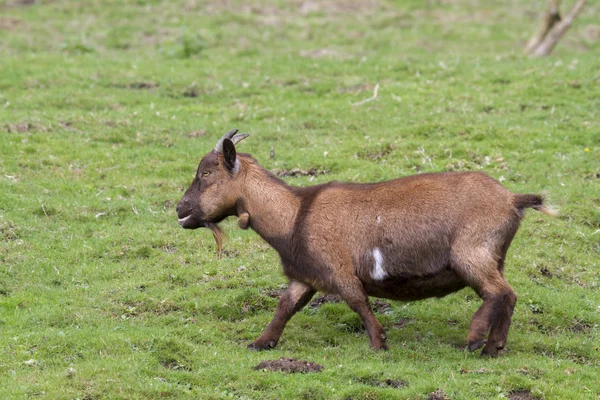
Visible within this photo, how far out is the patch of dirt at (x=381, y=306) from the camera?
11023 mm

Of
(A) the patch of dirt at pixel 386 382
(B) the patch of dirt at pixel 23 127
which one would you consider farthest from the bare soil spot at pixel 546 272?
(B) the patch of dirt at pixel 23 127

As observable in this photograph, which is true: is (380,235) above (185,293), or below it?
above

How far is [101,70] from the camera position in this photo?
68.3 ft

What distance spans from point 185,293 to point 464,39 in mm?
19008

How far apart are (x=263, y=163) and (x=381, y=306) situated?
17.4 ft

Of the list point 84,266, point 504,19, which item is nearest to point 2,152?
point 84,266

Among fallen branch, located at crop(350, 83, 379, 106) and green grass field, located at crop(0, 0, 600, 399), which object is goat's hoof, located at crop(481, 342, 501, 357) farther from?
fallen branch, located at crop(350, 83, 379, 106)

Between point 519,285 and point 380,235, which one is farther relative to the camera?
point 519,285

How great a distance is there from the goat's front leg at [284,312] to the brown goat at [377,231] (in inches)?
0.4

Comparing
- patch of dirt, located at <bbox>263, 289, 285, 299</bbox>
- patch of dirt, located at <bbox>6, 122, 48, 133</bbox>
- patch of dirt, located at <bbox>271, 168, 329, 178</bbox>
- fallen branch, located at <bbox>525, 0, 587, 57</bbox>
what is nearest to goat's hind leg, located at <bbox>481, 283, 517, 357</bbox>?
patch of dirt, located at <bbox>263, 289, 285, 299</bbox>

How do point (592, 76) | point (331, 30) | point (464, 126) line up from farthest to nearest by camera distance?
point (331, 30)
point (592, 76)
point (464, 126)

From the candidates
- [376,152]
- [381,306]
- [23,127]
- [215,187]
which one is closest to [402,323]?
[381,306]

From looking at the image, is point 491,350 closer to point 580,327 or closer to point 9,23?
point 580,327

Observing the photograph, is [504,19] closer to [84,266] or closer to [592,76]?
[592,76]
